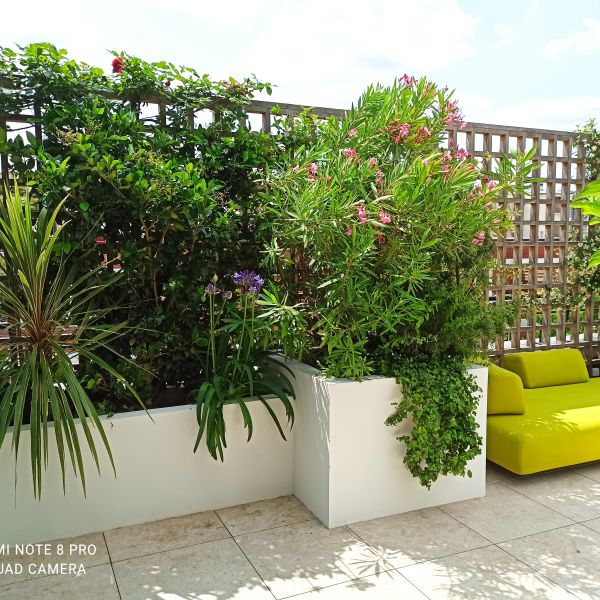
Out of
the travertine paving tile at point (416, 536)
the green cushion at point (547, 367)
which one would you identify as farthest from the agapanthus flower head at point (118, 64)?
the green cushion at point (547, 367)

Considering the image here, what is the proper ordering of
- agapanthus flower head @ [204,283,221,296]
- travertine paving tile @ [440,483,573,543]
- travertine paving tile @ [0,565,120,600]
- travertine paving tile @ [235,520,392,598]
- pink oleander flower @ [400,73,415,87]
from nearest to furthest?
travertine paving tile @ [0,565,120,600]
travertine paving tile @ [235,520,392,598]
travertine paving tile @ [440,483,573,543]
agapanthus flower head @ [204,283,221,296]
pink oleander flower @ [400,73,415,87]

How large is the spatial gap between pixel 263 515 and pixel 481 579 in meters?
1.09

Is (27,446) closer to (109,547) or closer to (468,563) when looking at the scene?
(109,547)

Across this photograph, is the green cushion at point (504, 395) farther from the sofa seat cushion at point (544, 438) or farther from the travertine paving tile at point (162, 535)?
the travertine paving tile at point (162, 535)

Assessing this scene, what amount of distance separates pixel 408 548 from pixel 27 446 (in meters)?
1.79

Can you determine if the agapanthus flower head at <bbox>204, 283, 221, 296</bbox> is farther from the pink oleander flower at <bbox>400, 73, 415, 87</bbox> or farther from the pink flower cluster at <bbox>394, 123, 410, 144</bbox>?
the pink oleander flower at <bbox>400, 73, 415, 87</bbox>

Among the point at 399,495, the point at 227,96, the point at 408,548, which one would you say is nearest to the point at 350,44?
the point at 227,96

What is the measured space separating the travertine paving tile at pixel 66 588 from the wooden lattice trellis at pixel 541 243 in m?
3.14

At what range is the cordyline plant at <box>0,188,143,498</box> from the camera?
2316 millimetres

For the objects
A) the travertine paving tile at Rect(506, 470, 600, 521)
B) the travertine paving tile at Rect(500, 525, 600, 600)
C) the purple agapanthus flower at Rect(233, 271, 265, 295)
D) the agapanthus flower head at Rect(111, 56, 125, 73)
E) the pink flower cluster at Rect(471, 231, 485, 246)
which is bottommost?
the travertine paving tile at Rect(500, 525, 600, 600)

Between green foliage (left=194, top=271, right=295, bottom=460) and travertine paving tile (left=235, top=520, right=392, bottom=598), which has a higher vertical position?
green foliage (left=194, top=271, right=295, bottom=460)

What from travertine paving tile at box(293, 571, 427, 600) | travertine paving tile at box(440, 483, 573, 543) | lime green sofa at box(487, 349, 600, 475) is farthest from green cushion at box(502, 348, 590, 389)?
travertine paving tile at box(293, 571, 427, 600)

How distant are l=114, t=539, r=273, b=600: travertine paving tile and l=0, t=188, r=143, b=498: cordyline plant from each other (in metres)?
0.48

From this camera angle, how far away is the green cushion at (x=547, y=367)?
410cm
